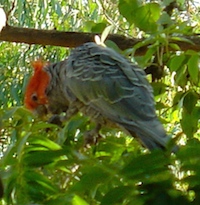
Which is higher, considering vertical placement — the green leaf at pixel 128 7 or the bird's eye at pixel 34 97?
the green leaf at pixel 128 7

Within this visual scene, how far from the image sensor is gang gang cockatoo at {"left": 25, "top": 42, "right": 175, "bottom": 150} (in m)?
0.97

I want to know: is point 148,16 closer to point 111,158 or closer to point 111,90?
point 111,90

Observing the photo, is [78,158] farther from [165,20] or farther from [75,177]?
[165,20]

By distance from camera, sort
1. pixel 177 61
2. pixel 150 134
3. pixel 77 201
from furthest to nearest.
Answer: pixel 177 61 → pixel 150 134 → pixel 77 201

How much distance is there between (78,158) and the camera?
0.81m

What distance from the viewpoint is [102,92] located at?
1042 millimetres

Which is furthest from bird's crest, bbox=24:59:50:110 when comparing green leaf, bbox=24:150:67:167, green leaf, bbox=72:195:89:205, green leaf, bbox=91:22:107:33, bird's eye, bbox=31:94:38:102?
green leaf, bbox=72:195:89:205

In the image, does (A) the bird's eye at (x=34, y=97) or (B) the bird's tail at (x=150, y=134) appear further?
(A) the bird's eye at (x=34, y=97)

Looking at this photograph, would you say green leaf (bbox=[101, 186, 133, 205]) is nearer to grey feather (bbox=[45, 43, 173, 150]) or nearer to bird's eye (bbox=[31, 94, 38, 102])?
grey feather (bbox=[45, 43, 173, 150])

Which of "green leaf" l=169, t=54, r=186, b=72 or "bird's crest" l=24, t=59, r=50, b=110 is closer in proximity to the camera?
"green leaf" l=169, t=54, r=186, b=72

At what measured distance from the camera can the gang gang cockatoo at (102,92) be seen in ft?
3.18

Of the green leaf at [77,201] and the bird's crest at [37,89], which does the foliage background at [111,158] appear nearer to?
the green leaf at [77,201]

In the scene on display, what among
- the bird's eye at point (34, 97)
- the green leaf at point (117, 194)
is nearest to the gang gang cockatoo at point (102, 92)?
the bird's eye at point (34, 97)

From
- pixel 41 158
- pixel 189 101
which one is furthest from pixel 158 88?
pixel 41 158
